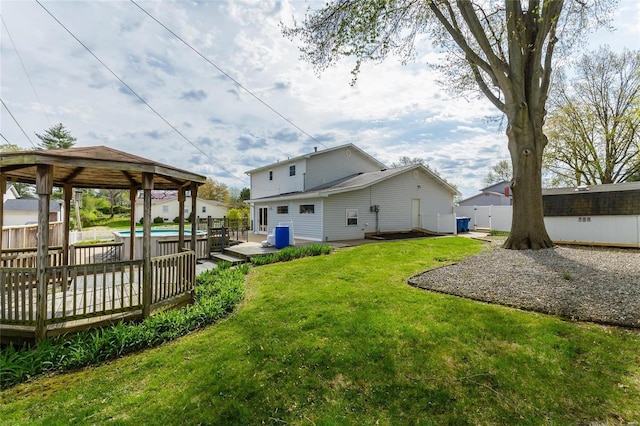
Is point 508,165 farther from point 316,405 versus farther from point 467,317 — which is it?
point 316,405

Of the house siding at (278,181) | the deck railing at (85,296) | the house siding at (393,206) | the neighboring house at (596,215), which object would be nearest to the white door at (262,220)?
the house siding at (278,181)

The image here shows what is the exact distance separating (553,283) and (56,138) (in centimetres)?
4658

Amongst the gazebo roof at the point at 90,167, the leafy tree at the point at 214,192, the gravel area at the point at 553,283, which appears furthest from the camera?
the leafy tree at the point at 214,192

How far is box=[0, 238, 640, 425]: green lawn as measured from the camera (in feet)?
8.59

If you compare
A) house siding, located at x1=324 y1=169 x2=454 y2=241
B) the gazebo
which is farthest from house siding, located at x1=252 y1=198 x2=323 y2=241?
the gazebo

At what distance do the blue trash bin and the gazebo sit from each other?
18.7 ft

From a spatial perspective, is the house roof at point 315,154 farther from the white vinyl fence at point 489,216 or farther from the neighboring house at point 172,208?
the neighboring house at point 172,208

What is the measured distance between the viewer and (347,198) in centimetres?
1588

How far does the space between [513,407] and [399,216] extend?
617 inches

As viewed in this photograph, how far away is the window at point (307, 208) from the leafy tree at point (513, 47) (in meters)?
7.88

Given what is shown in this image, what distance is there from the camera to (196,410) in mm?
2750

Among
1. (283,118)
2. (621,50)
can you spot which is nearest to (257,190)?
(283,118)

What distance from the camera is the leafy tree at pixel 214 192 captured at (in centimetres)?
4744

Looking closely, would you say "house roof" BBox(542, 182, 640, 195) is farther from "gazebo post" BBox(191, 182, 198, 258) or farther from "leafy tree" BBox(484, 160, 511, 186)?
"leafy tree" BBox(484, 160, 511, 186)
